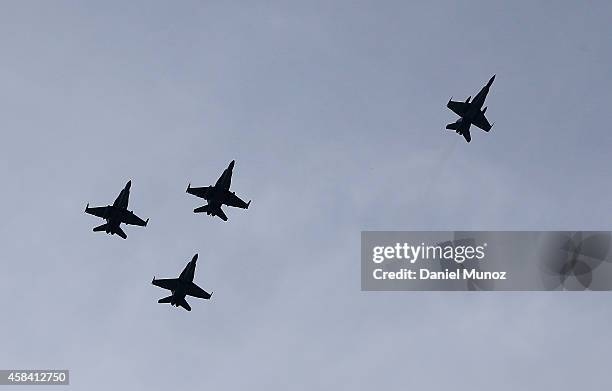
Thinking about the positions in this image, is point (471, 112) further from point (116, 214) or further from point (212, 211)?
point (116, 214)

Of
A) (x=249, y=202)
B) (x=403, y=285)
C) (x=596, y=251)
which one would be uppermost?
(x=249, y=202)

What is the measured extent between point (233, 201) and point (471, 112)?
4392 centimetres

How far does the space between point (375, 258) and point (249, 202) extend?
24136 mm

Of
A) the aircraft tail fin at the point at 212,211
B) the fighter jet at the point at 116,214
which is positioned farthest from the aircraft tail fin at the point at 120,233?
the aircraft tail fin at the point at 212,211

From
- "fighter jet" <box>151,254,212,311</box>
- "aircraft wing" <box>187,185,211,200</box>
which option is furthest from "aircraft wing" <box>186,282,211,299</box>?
"aircraft wing" <box>187,185,211,200</box>

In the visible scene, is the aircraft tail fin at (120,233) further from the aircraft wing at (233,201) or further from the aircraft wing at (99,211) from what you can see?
the aircraft wing at (233,201)

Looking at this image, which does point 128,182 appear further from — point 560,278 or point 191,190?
point 560,278

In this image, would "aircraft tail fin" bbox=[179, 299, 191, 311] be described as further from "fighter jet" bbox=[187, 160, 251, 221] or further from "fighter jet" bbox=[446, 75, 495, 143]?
"fighter jet" bbox=[446, 75, 495, 143]

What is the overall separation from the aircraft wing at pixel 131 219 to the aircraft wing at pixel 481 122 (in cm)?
5924

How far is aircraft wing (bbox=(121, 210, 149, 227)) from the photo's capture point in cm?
12078

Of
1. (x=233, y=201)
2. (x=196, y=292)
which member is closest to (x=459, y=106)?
(x=233, y=201)

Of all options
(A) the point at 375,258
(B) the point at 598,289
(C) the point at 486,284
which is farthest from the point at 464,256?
(B) the point at 598,289

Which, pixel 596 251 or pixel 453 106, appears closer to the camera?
pixel 596 251

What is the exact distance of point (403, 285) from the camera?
110 m
